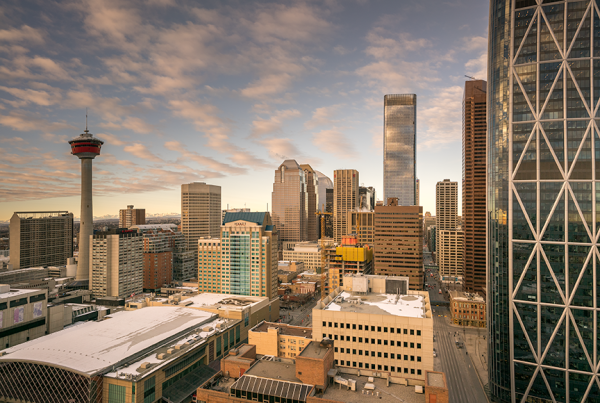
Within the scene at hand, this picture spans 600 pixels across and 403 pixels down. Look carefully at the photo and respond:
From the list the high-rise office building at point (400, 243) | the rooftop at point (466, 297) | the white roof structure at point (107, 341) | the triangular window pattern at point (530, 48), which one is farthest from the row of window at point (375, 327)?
the high-rise office building at point (400, 243)

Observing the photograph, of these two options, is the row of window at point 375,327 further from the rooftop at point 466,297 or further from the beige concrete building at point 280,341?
the rooftop at point 466,297

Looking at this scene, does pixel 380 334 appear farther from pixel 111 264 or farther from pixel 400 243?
pixel 111 264

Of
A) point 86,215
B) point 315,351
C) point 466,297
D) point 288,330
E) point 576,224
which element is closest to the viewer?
point 315,351

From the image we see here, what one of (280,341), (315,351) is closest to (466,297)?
(280,341)

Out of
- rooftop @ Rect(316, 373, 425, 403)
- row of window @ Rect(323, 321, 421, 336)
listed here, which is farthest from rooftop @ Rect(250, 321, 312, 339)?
rooftop @ Rect(316, 373, 425, 403)

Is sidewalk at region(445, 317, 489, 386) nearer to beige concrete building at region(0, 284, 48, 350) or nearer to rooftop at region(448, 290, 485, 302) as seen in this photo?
rooftop at region(448, 290, 485, 302)

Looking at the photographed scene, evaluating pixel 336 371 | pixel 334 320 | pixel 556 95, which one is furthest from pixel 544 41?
pixel 336 371
